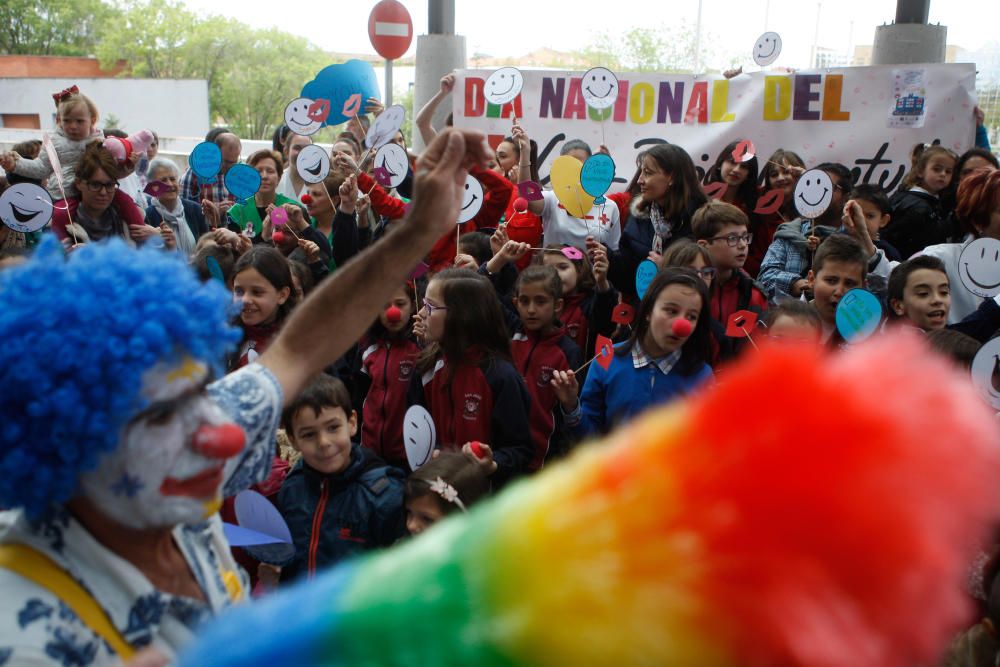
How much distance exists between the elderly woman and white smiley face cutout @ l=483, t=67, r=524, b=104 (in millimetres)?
2137

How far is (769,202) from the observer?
4.81 metres

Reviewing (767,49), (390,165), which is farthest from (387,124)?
(767,49)

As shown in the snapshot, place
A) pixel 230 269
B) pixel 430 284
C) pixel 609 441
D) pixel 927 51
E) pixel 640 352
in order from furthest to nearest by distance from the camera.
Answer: pixel 927 51
pixel 230 269
pixel 430 284
pixel 640 352
pixel 609 441

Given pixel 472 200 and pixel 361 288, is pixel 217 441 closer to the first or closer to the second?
pixel 361 288

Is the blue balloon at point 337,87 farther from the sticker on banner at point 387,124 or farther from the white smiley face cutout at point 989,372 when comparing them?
the white smiley face cutout at point 989,372

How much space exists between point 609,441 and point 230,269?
3841 millimetres

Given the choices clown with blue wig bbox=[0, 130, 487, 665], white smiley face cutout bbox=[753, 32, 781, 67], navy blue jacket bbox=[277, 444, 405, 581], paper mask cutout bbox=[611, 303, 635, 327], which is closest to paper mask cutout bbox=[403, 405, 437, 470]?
navy blue jacket bbox=[277, 444, 405, 581]

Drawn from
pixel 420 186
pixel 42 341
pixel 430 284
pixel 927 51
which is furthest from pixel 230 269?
pixel 927 51

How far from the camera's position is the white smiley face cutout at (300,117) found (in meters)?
5.23

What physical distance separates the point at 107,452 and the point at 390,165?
374 centimetres

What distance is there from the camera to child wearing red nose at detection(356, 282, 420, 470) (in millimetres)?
3537

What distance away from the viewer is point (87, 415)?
112 cm

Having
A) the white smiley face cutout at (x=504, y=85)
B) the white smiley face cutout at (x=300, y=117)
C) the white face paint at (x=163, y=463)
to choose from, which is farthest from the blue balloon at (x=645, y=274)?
the white face paint at (x=163, y=463)

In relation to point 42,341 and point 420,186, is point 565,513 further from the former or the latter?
point 420,186
